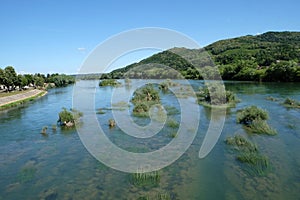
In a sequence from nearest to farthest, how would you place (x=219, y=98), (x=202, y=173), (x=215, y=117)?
(x=202, y=173) → (x=215, y=117) → (x=219, y=98)

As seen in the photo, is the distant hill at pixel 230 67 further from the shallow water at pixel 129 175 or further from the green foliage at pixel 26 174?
the green foliage at pixel 26 174

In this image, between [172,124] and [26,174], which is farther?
[172,124]

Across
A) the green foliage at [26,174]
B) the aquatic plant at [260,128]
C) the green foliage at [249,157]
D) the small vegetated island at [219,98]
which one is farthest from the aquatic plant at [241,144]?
the small vegetated island at [219,98]

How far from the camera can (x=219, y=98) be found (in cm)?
3700

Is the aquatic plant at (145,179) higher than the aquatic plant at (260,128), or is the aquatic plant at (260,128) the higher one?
the aquatic plant at (260,128)

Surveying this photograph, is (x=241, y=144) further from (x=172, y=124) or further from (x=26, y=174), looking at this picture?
(x=26, y=174)

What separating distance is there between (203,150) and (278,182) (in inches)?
229

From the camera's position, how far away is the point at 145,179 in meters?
13.0

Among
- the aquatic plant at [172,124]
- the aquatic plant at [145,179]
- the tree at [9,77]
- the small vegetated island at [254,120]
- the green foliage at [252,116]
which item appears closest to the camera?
the aquatic plant at [145,179]

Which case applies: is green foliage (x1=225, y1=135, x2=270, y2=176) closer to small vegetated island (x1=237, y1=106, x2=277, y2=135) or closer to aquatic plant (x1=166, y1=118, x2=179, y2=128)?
small vegetated island (x1=237, y1=106, x2=277, y2=135)

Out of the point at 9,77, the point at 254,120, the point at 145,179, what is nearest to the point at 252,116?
the point at 254,120

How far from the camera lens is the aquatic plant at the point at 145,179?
1255 centimetres

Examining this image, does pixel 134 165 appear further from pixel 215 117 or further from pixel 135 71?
pixel 135 71

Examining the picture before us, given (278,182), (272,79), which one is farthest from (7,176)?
(272,79)
